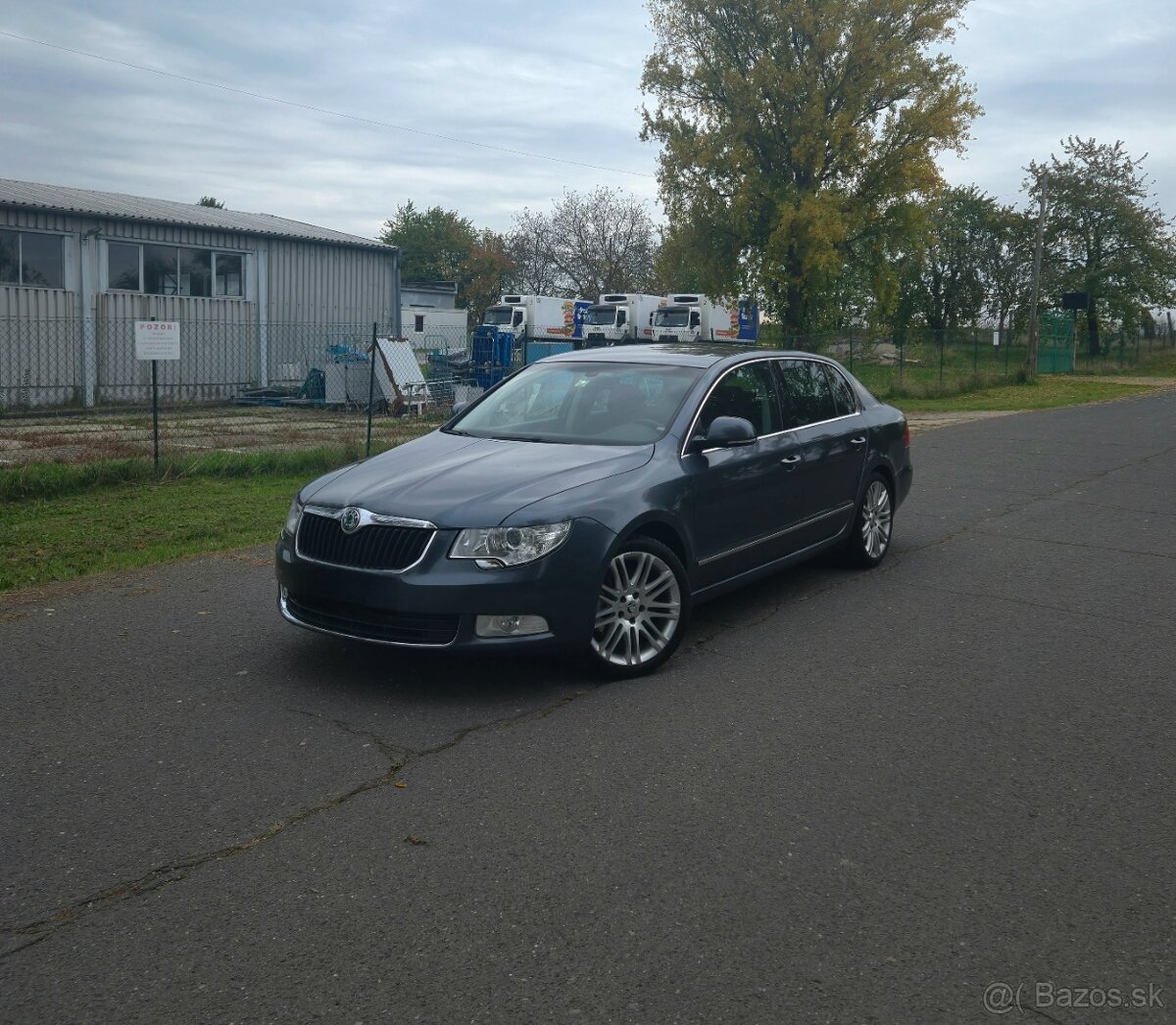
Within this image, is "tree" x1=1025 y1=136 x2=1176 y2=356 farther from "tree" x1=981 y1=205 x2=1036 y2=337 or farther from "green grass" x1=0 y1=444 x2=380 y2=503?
"green grass" x1=0 y1=444 x2=380 y2=503

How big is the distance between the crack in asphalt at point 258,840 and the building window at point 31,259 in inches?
817

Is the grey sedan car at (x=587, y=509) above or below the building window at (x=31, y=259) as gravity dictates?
below

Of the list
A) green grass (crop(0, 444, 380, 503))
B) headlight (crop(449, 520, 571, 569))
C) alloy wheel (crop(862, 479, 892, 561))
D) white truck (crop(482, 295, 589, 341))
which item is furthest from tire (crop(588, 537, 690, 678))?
white truck (crop(482, 295, 589, 341))

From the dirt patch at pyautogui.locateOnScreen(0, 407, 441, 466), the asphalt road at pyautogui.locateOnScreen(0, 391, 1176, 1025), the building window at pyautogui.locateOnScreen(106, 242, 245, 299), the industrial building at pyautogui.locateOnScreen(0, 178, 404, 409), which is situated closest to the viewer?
the asphalt road at pyautogui.locateOnScreen(0, 391, 1176, 1025)

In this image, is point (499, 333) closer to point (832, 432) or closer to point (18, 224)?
point (18, 224)

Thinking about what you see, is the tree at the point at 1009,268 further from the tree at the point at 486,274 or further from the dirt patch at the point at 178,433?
the dirt patch at the point at 178,433

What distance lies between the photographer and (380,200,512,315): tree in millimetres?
71062

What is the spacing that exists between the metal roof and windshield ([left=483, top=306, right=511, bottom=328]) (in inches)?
474

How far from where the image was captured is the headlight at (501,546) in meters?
5.40

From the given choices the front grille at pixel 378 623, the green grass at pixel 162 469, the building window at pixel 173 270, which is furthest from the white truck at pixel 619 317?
the front grille at pixel 378 623

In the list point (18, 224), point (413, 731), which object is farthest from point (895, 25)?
point (413, 731)

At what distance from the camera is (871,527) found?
8.45m

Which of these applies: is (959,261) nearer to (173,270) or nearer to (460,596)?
(173,270)

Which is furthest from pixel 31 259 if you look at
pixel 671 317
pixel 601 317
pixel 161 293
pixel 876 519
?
pixel 671 317
